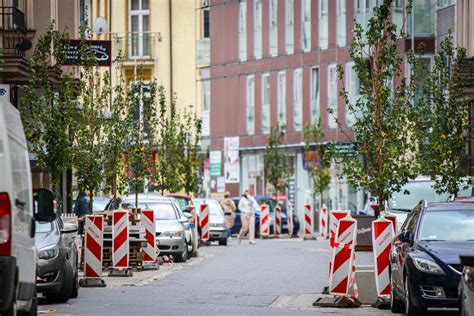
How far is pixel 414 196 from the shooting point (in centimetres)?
3472

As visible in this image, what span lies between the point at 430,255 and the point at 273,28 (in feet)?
192

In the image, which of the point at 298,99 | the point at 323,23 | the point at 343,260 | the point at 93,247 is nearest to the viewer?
the point at 343,260

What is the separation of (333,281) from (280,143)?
5226cm

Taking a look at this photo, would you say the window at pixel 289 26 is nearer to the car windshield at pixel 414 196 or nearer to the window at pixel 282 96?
the window at pixel 282 96

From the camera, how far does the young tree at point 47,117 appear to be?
103 feet

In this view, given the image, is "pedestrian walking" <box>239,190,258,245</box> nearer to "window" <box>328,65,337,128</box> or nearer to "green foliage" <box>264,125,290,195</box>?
"green foliage" <box>264,125,290,195</box>

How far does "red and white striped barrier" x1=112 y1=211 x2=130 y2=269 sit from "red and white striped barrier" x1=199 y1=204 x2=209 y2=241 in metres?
17.1

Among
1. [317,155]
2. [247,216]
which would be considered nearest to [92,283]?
[247,216]

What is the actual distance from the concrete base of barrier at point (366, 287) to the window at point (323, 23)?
163 feet

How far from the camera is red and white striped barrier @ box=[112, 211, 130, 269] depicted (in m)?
32.0

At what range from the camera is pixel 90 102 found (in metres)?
36.8

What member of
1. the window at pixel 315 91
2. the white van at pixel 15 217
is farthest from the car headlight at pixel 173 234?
the window at pixel 315 91

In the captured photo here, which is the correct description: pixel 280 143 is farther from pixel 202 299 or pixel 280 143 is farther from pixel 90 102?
pixel 202 299

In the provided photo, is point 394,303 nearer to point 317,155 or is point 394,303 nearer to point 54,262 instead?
point 54,262
